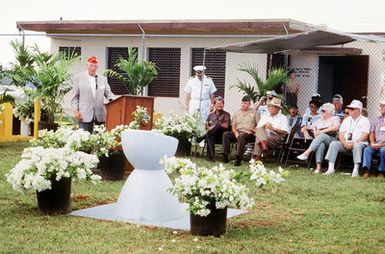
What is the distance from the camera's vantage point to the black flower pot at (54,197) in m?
7.68

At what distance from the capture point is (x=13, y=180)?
754 cm

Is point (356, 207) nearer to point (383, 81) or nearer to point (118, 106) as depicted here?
point (118, 106)

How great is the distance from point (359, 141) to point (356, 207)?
387cm

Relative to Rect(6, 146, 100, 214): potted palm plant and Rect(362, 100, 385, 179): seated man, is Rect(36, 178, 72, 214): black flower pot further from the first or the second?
Rect(362, 100, 385, 179): seated man

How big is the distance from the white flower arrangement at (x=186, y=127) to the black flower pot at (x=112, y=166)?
357cm

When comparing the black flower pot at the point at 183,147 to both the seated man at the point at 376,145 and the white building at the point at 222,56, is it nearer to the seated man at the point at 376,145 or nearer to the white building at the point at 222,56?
the seated man at the point at 376,145

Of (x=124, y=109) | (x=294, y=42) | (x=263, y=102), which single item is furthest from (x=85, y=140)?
(x=294, y=42)

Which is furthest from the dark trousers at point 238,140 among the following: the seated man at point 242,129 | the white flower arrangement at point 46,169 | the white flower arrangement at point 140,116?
the white flower arrangement at point 46,169

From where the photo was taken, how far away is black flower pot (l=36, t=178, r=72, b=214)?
7.68m

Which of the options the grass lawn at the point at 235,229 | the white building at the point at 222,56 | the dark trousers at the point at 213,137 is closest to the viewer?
the grass lawn at the point at 235,229

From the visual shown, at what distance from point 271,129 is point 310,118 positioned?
38.6 inches

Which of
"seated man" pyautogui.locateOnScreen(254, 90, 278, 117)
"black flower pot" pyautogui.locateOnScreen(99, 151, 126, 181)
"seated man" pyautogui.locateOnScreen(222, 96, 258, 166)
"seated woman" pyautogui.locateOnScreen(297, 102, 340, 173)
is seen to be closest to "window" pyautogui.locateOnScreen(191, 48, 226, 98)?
"seated man" pyautogui.locateOnScreen(254, 90, 278, 117)

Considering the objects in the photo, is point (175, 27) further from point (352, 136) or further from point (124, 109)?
point (124, 109)

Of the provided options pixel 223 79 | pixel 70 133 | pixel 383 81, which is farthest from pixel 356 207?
pixel 223 79
